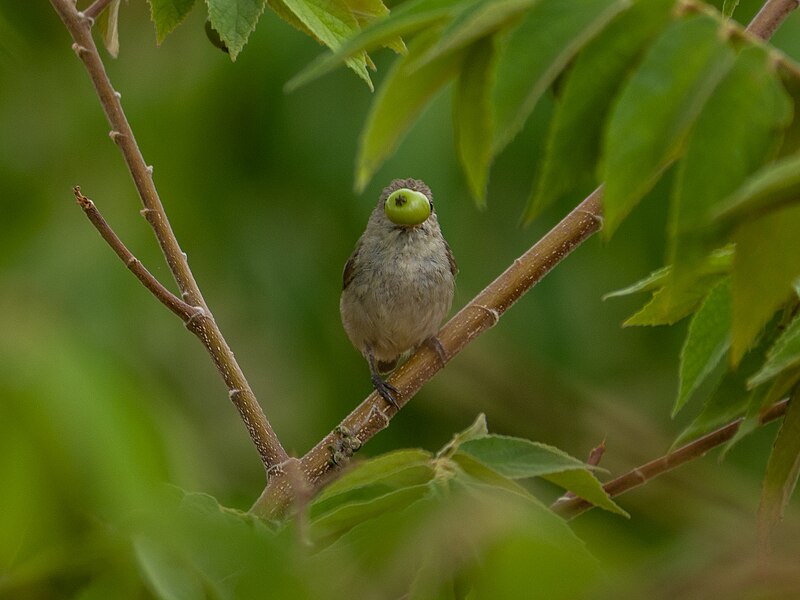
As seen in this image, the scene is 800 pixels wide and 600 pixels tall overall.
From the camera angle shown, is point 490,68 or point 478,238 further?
point 478,238

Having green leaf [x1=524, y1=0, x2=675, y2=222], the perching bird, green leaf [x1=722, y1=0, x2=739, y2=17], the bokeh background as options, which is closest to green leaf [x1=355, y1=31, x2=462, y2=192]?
green leaf [x1=524, y1=0, x2=675, y2=222]

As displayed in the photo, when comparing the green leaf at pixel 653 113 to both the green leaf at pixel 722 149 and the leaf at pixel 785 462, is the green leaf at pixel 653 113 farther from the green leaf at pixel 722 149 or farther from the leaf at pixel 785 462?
the leaf at pixel 785 462

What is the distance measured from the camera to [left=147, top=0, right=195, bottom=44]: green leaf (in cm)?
189

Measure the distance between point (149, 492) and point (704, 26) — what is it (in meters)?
0.78

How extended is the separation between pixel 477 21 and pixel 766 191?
359 millimetres

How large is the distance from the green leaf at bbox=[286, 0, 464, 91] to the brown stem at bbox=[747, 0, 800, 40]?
0.66 meters

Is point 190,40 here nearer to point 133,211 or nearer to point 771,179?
point 133,211

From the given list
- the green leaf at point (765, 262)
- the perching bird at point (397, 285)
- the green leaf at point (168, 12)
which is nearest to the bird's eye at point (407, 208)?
the green leaf at point (168, 12)

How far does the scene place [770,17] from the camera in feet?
5.88

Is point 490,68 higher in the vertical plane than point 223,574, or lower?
higher

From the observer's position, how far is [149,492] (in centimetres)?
91

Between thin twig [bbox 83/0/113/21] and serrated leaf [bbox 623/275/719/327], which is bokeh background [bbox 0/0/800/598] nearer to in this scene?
serrated leaf [bbox 623/275/719/327]

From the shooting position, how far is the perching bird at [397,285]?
12.0ft

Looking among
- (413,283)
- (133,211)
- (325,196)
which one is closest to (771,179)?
(413,283)
